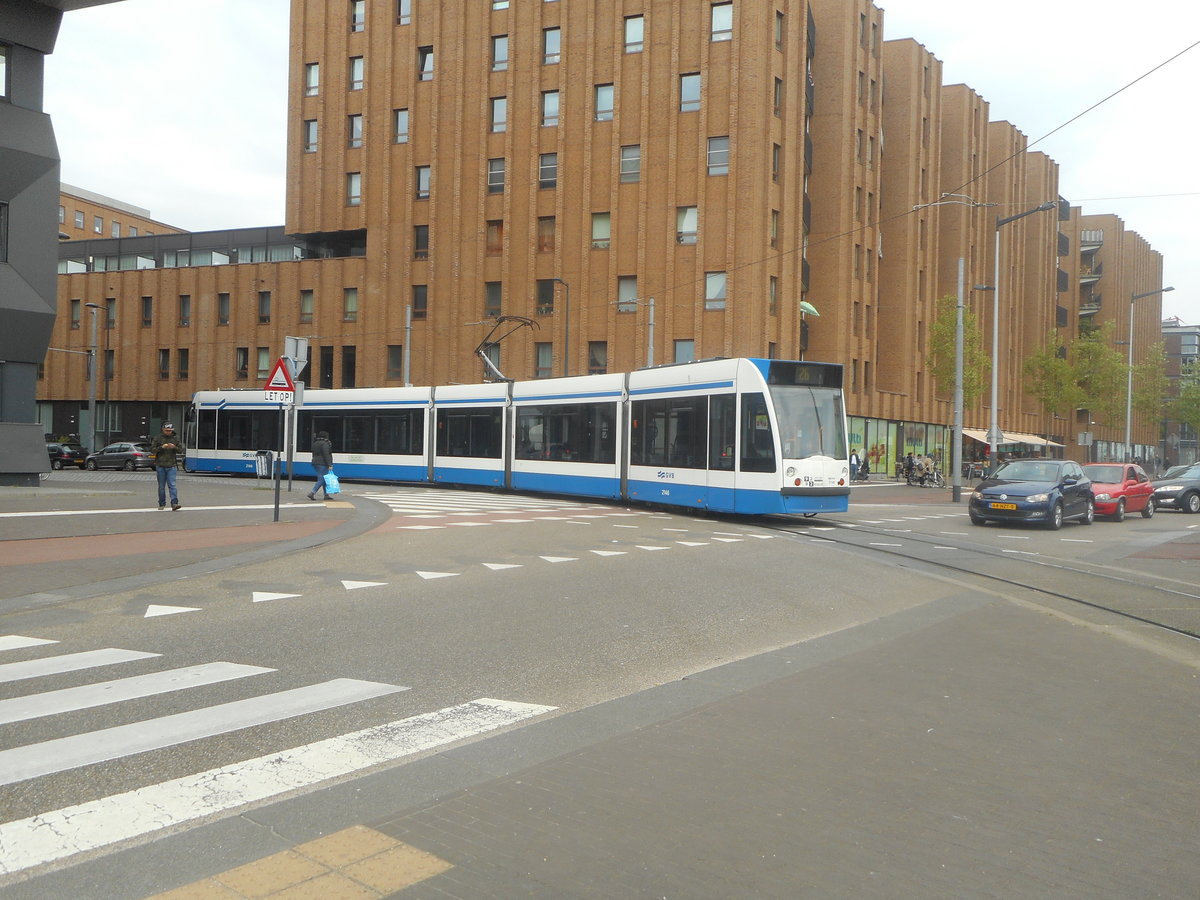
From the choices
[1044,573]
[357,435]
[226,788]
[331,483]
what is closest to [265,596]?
[226,788]

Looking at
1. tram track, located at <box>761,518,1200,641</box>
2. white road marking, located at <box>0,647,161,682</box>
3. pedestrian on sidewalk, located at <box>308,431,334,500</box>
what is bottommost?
tram track, located at <box>761,518,1200,641</box>

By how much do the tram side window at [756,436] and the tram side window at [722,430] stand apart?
A: 0.81 feet

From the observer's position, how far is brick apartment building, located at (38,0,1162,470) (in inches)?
1706

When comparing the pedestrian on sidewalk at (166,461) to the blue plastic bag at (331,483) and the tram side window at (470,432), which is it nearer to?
the blue plastic bag at (331,483)

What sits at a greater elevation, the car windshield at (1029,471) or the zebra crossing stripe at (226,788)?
the car windshield at (1029,471)

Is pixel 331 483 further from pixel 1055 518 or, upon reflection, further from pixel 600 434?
pixel 1055 518

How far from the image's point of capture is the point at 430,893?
11.1 feet

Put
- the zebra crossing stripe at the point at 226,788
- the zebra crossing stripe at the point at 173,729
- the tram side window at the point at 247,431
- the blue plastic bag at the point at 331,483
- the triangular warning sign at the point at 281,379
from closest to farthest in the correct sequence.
Answer: the zebra crossing stripe at the point at 226,788 < the zebra crossing stripe at the point at 173,729 < the triangular warning sign at the point at 281,379 < the blue plastic bag at the point at 331,483 < the tram side window at the point at 247,431

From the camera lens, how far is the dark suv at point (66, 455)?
45.1 meters

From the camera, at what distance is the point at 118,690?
6.20 meters

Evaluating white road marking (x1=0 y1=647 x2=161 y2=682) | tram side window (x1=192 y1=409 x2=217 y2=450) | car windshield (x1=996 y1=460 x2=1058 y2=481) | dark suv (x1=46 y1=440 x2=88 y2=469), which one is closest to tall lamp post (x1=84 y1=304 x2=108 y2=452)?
dark suv (x1=46 y1=440 x2=88 y2=469)

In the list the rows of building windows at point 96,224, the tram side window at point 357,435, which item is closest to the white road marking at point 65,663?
the tram side window at point 357,435

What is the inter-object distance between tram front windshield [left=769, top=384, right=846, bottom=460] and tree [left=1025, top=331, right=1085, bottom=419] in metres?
49.2

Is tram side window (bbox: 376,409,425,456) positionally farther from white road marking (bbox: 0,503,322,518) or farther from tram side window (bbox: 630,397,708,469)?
tram side window (bbox: 630,397,708,469)
